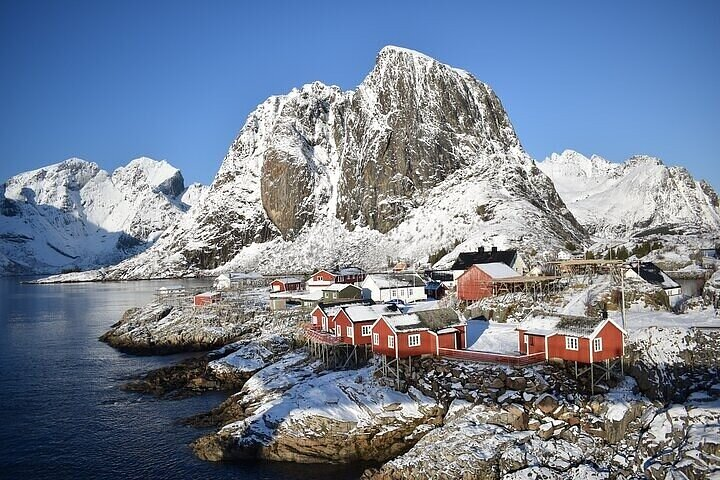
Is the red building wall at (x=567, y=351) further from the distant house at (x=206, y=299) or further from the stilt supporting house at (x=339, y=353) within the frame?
the distant house at (x=206, y=299)

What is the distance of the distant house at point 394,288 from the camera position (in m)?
70.8

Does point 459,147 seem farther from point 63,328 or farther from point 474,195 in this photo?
point 63,328

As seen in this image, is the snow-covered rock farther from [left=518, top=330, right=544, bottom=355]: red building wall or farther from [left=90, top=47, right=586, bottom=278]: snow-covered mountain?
[left=90, top=47, right=586, bottom=278]: snow-covered mountain

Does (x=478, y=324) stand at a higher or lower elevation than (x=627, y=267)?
lower

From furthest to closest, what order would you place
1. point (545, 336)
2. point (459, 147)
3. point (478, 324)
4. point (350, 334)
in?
1. point (459, 147)
2. point (478, 324)
3. point (350, 334)
4. point (545, 336)

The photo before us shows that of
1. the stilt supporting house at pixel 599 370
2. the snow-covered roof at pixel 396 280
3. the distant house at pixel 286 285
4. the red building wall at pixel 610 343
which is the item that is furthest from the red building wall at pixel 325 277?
the red building wall at pixel 610 343

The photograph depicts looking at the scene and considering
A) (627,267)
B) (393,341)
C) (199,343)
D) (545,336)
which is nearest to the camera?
(545,336)

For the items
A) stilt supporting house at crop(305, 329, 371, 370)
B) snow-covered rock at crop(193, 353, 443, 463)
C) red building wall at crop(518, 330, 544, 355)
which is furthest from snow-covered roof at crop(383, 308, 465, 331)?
stilt supporting house at crop(305, 329, 371, 370)

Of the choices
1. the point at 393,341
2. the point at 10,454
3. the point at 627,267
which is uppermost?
the point at 627,267

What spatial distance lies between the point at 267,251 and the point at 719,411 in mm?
176987

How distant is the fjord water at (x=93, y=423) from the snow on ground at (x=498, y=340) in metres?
15.5

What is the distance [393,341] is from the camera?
129 feet

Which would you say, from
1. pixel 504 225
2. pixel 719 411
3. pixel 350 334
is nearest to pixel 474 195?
pixel 504 225

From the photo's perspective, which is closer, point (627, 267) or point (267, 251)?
point (627, 267)
